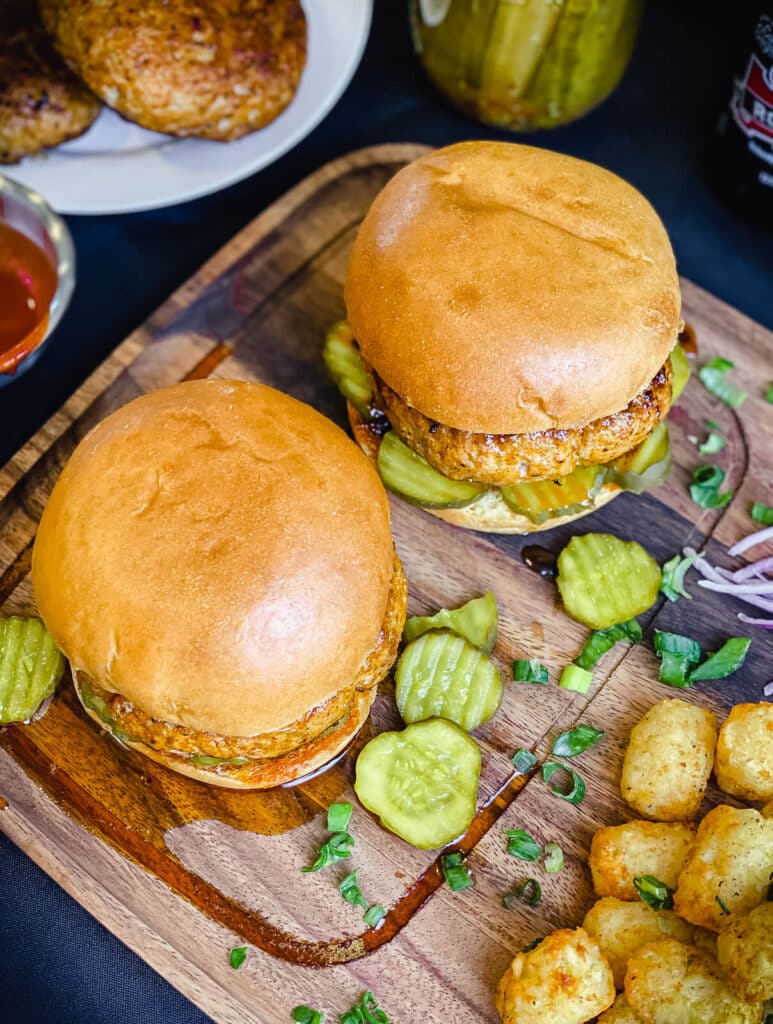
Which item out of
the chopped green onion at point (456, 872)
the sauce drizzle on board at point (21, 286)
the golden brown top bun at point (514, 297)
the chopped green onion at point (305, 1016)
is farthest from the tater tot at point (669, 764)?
the sauce drizzle on board at point (21, 286)

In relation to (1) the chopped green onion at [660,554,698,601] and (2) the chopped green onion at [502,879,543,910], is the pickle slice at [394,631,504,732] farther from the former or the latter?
(1) the chopped green onion at [660,554,698,601]

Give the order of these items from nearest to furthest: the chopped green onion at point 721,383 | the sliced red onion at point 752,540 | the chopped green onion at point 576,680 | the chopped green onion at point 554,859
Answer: the chopped green onion at point 554,859, the chopped green onion at point 576,680, the sliced red onion at point 752,540, the chopped green onion at point 721,383

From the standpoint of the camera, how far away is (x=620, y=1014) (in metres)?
2.37

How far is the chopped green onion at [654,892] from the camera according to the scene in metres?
2.51

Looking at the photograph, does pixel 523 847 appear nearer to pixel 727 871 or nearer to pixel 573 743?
Answer: pixel 573 743

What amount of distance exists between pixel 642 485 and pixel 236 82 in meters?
1.87

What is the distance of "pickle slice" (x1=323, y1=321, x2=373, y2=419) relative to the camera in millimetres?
3111

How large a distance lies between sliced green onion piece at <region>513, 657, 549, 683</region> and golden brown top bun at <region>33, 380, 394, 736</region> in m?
0.60

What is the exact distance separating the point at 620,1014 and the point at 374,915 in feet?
2.09

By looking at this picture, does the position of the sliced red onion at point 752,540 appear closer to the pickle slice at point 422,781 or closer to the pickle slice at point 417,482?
the pickle slice at point 417,482

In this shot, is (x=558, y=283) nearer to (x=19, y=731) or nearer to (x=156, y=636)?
(x=156, y=636)

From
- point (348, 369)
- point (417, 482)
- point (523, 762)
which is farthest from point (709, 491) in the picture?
point (348, 369)

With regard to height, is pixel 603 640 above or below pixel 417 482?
below

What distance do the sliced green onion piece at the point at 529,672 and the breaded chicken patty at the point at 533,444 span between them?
1.73 feet
